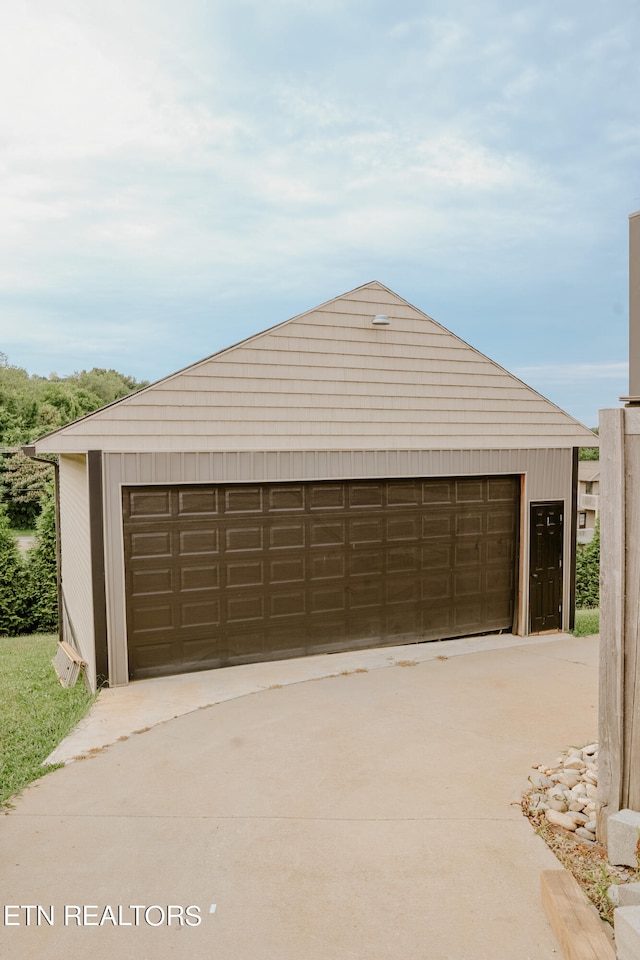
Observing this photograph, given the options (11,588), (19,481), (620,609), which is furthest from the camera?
(19,481)

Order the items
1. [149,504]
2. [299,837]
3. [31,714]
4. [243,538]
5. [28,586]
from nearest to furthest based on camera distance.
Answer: [299,837] → [31,714] → [149,504] → [243,538] → [28,586]

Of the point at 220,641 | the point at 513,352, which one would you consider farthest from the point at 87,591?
the point at 513,352

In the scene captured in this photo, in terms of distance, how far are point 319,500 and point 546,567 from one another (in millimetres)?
3459

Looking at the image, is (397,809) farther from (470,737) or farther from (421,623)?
(421,623)

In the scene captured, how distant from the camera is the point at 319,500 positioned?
812cm

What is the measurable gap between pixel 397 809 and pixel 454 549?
499 cm

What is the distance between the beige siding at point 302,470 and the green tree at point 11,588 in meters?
7.63

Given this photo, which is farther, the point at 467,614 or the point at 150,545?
the point at 467,614

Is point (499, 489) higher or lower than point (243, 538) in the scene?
higher

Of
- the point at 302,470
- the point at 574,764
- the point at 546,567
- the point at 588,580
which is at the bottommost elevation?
the point at 588,580

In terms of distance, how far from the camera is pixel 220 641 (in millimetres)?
7641

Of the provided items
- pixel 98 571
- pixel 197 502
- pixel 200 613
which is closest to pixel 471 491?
pixel 197 502

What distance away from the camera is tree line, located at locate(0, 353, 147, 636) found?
13.7m

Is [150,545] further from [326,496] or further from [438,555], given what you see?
[438,555]
